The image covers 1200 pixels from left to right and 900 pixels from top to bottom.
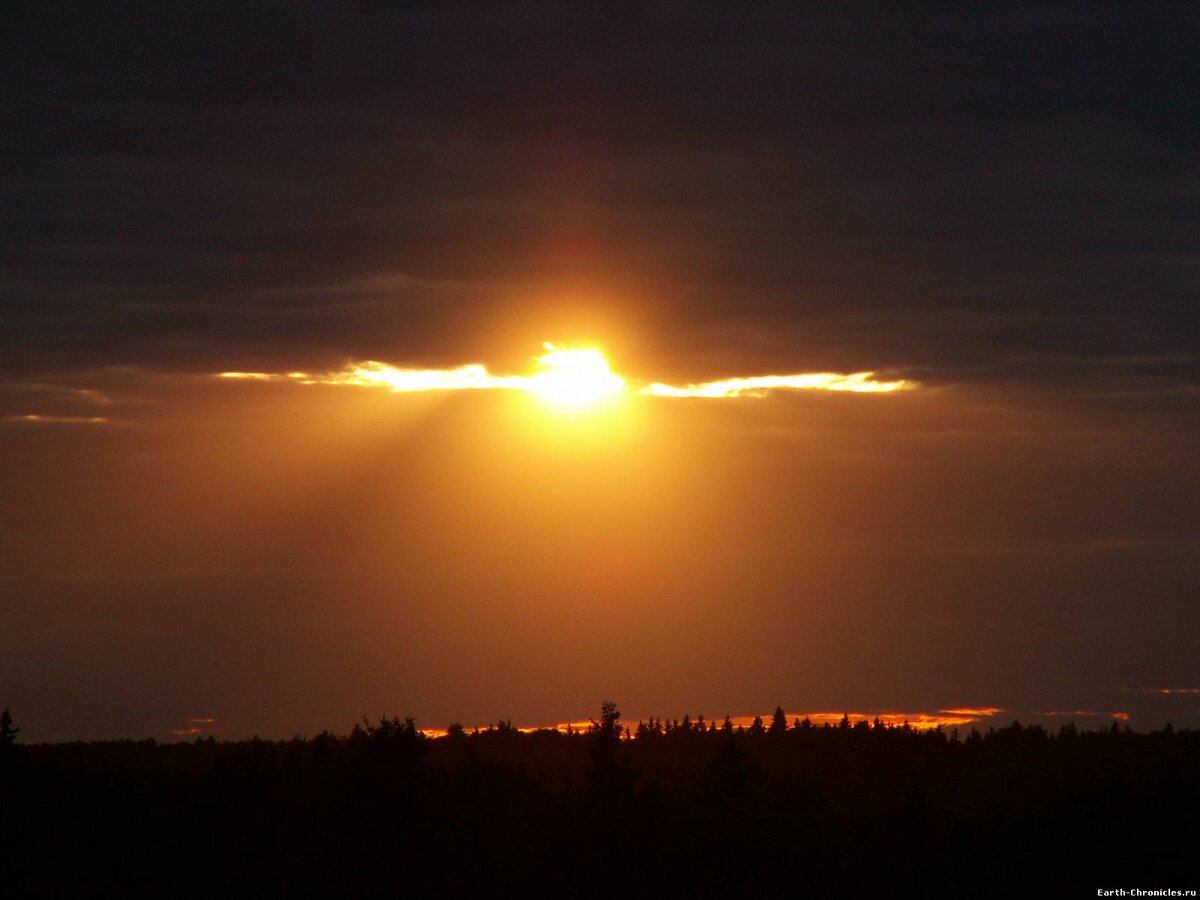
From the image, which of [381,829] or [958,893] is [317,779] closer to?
[381,829]

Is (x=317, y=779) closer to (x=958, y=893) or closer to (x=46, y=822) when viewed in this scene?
(x=46, y=822)

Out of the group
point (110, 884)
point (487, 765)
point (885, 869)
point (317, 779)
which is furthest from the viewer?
point (487, 765)

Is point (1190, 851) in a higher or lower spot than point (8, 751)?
lower

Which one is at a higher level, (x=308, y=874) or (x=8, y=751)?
(x=8, y=751)

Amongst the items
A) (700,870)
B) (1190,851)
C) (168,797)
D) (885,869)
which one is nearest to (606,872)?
(700,870)

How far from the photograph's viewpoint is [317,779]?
162500mm

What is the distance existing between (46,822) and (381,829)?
89.9 feet

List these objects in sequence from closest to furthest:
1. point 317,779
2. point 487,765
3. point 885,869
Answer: point 885,869, point 317,779, point 487,765

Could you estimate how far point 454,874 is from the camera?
146 meters

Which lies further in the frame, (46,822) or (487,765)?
(487,765)

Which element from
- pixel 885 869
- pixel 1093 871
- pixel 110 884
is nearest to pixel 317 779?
pixel 110 884

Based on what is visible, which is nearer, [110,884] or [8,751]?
[110,884]

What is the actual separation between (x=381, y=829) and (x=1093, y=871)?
5557 cm

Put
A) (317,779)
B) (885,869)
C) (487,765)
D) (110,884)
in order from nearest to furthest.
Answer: (110,884), (885,869), (317,779), (487,765)
